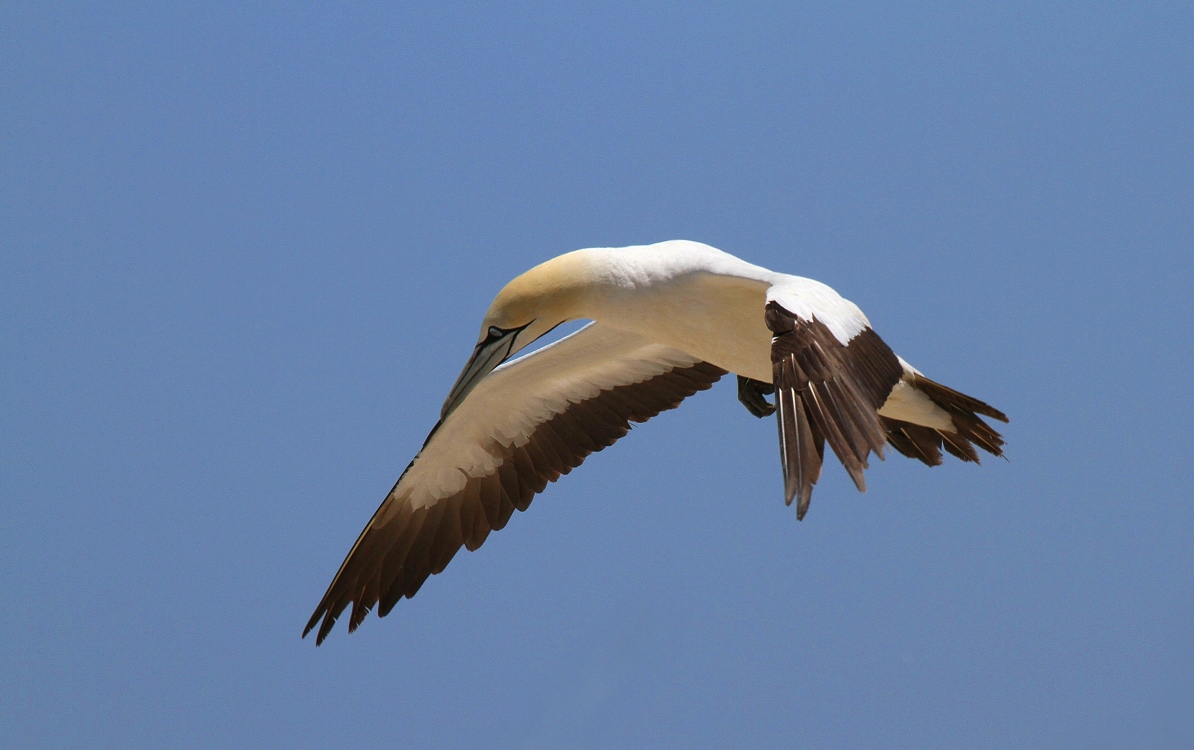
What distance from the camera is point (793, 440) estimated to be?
11.2 ft

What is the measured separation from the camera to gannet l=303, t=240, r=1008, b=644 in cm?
366

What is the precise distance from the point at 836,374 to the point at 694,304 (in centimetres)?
123

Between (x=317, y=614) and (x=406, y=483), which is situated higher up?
(x=406, y=483)

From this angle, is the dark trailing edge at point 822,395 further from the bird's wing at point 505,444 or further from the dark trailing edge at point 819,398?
the bird's wing at point 505,444

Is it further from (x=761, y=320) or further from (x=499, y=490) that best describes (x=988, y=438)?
(x=499, y=490)

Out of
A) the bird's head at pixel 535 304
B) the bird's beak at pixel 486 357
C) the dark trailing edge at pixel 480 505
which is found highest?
the bird's head at pixel 535 304

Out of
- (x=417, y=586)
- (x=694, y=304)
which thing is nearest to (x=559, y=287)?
(x=694, y=304)

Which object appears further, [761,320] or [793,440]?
[761,320]

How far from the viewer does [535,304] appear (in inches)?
192

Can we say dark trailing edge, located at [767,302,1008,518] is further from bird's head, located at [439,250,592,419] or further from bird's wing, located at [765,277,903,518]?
bird's head, located at [439,250,592,419]

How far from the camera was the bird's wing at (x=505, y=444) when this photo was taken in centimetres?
592

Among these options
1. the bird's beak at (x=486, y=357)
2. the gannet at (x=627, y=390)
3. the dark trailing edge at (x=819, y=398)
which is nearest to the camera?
the dark trailing edge at (x=819, y=398)

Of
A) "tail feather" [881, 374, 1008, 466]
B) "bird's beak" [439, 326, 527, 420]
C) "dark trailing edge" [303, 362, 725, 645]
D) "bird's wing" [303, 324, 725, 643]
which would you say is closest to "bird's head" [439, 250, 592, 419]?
"bird's beak" [439, 326, 527, 420]

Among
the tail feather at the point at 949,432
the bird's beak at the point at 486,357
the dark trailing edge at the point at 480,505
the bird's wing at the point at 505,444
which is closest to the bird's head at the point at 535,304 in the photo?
the bird's beak at the point at 486,357
